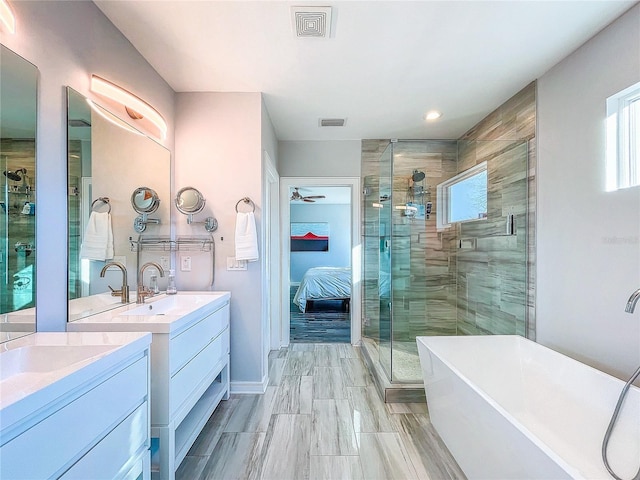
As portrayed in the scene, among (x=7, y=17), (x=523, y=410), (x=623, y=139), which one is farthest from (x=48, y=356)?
(x=623, y=139)

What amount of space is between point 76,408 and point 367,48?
2.31 m

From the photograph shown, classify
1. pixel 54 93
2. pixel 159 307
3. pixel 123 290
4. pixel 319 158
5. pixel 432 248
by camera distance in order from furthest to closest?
pixel 319 158 → pixel 432 248 → pixel 159 307 → pixel 123 290 → pixel 54 93

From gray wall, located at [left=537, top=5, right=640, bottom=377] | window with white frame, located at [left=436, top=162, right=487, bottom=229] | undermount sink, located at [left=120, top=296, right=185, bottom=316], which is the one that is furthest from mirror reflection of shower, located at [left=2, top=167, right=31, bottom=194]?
window with white frame, located at [left=436, top=162, right=487, bottom=229]

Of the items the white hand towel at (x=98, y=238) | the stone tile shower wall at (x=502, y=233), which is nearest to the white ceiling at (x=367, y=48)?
the stone tile shower wall at (x=502, y=233)

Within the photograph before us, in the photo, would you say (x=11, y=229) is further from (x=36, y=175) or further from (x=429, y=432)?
(x=429, y=432)

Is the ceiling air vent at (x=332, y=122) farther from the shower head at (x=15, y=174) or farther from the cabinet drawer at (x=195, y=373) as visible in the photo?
the shower head at (x=15, y=174)

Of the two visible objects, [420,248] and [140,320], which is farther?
[420,248]

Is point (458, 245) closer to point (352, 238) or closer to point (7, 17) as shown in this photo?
point (352, 238)

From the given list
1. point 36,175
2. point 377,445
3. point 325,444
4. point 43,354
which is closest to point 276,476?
point 325,444

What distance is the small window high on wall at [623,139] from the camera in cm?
174

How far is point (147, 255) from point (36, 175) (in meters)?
1.04

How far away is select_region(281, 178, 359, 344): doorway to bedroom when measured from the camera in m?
3.87

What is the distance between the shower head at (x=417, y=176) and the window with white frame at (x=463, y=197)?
0.26 meters

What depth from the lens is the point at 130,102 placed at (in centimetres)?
206
